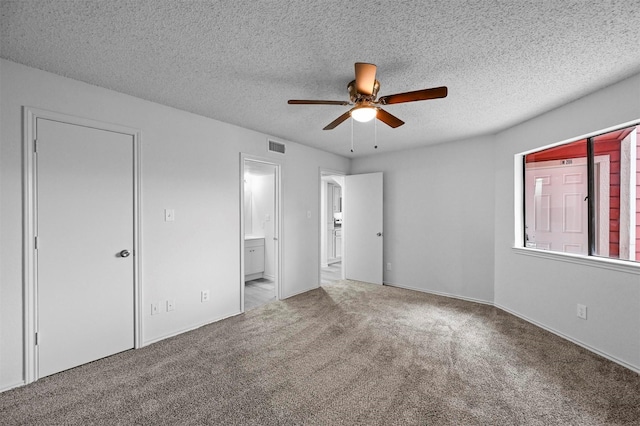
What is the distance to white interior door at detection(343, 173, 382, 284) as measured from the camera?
5133 mm

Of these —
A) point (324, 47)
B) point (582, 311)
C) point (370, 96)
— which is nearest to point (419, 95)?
point (370, 96)

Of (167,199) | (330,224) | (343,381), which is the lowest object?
(343,381)

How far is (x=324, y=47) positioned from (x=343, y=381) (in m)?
2.47

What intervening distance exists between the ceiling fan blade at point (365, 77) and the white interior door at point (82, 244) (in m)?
2.26

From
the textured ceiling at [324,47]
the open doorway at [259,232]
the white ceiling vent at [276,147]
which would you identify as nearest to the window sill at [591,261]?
the textured ceiling at [324,47]

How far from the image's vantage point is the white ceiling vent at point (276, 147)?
4059mm

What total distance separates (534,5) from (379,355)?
8.99 ft

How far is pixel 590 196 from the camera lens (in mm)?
2875

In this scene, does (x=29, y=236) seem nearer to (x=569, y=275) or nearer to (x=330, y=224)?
(x=569, y=275)

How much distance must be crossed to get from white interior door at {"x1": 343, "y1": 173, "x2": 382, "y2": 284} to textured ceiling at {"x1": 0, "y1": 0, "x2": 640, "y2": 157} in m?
2.43

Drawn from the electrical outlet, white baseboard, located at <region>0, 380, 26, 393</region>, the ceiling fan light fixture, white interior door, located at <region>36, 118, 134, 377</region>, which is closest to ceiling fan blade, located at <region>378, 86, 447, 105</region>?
the ceiling fan light fixture

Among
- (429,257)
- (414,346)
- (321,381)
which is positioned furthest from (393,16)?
(429,257)

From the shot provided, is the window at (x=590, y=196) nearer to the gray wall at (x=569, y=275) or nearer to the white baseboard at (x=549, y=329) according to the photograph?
the gray wall at (x=569, y=275)

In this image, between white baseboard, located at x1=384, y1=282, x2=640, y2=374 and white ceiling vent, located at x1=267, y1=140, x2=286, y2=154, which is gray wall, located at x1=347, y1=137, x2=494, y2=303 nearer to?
white baseboard, located at x1=384, y1=282, x2=640, y2=374
